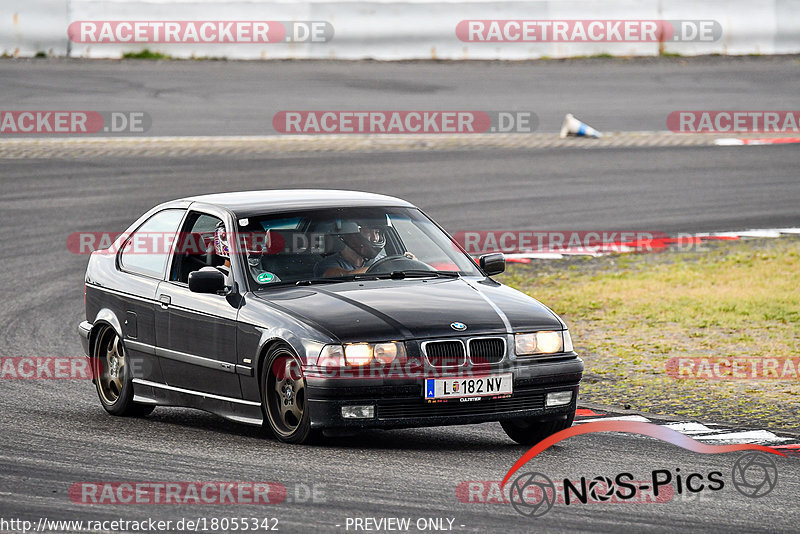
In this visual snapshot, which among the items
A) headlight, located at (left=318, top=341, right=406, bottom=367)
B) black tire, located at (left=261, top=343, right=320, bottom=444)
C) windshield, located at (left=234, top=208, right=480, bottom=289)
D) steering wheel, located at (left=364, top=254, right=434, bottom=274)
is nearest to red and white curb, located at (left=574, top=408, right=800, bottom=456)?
windshield, located at (left=234, top=208, right=480, bottom=289)

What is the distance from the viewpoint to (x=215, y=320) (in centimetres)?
850

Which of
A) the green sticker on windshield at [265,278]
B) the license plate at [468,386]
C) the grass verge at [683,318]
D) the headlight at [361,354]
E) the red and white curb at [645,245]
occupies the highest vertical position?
the green sticker on windshield at [265,278]

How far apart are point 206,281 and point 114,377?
1.58 m

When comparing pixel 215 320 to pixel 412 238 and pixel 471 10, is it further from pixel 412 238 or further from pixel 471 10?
pixel 471 10

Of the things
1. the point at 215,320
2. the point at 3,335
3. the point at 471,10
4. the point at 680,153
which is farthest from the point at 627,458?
the point at 471,10

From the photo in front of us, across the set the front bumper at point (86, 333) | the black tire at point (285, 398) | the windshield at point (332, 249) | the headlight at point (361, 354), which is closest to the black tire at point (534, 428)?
the headlight at point (361, 354)

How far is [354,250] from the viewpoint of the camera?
8.80m

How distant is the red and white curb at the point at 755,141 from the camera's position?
23.3 meters

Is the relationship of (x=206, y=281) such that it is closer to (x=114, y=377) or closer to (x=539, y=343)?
(x=114, y=377)

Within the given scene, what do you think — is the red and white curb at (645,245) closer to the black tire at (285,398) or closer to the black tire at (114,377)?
the black tire at (114,377)

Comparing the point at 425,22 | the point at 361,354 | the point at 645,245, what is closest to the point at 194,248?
the point at 361,354

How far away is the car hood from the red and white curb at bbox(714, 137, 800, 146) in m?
15.6

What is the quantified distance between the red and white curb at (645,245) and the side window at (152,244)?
734 centimetres

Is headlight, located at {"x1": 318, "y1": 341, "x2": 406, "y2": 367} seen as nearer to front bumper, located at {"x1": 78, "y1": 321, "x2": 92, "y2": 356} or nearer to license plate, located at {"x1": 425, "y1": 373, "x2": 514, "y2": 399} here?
license plate, located at {"x1": 425, "y1": 373, "x2": 514, "y2": 399}
